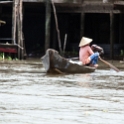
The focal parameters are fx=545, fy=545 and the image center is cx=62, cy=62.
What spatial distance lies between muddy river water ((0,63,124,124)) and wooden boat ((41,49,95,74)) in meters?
0.29

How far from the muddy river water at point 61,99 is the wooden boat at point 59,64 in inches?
11.6

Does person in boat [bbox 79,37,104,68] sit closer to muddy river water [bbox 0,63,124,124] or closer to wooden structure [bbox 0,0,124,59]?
muddy river water [bbox 0,63,124,124]

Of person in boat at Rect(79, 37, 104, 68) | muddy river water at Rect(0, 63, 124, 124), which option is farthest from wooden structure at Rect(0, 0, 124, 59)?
muddy river water at Rect(0, 63, 124, 124)

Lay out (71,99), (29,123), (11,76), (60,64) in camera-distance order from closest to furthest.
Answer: (29,123) → (71,99) → (11,76) → (60,64)

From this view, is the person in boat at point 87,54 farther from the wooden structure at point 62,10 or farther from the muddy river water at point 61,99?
the wooden structure at point 62,10

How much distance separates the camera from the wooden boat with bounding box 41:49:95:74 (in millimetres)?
13219

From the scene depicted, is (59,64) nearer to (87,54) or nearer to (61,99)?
(87,54)

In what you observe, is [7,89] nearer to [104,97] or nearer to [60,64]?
[104,97]

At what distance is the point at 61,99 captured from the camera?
28.5ft

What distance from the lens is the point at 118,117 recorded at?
705cm

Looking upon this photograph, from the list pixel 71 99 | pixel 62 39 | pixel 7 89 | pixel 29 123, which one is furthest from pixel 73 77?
pixel 62 39

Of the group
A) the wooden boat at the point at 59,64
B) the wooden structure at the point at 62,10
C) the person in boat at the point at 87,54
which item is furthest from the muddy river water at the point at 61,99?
the wooden structure at the point at 62,10

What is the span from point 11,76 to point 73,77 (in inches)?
57.0

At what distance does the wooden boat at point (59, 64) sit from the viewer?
1322cm
